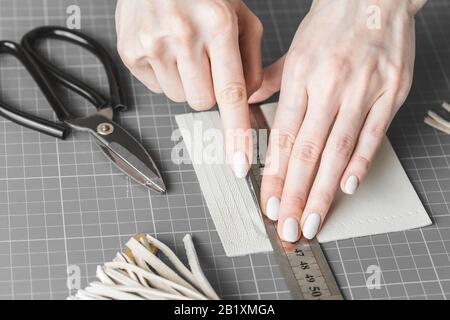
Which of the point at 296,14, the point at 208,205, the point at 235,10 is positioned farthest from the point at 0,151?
the point at 296,14

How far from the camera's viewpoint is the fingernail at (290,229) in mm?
1434

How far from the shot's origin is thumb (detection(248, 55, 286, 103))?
5.50 feet

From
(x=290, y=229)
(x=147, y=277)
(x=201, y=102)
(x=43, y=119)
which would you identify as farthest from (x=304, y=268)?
(x=43, y=119)

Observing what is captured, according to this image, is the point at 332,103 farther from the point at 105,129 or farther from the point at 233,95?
the point at 105,129

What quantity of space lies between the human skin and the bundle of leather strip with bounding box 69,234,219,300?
0.63 ft

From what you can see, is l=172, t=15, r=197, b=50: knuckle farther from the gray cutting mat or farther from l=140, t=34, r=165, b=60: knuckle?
the gray cutting mat

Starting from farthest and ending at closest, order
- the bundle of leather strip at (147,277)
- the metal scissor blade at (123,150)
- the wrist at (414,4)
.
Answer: the wrist at (414,4) < the metal scissor blade at (123,150) < the bundle of leather strip at (147,277)

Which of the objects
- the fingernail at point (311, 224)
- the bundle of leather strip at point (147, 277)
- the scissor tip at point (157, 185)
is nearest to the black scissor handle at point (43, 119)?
the scissor tip at point (157, 185)

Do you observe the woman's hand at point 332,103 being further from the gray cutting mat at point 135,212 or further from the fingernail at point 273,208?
the gray cutting mat at point 135,212

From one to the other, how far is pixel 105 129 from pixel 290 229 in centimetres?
45

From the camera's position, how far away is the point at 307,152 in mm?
1500

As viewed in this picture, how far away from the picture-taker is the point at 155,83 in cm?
160
